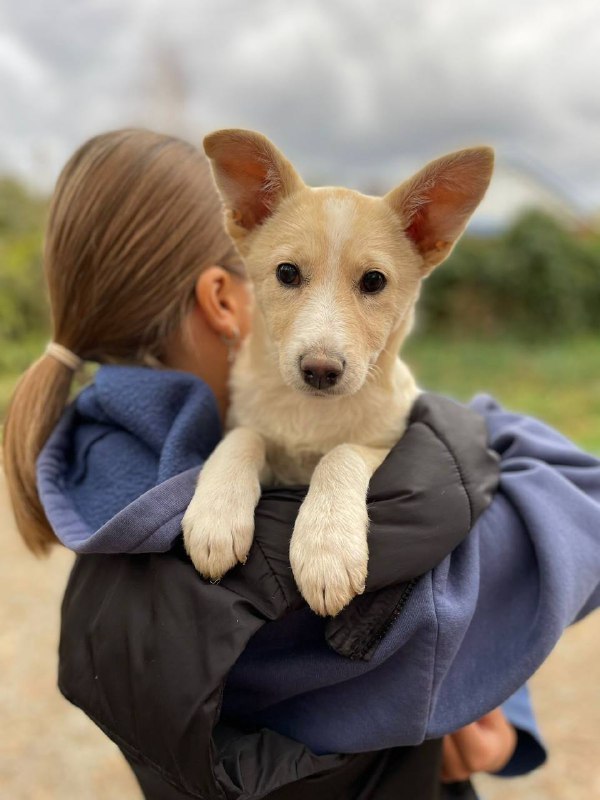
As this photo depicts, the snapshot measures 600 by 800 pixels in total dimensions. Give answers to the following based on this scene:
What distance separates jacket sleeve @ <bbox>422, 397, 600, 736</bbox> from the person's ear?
1.12 m

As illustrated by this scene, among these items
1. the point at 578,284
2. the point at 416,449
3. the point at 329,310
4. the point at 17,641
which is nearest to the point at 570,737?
the point at 416,449

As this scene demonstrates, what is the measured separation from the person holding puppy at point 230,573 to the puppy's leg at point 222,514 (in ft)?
0.13

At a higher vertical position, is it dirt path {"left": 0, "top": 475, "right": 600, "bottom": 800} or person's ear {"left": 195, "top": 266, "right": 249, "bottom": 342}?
person's ear {"left": 195, "top": 266, "right": 249, "bottom": 342}

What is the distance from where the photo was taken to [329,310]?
203cm

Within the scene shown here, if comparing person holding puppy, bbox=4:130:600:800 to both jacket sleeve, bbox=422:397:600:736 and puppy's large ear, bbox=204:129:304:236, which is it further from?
puppy's large ear, bbox=204:129:304:236

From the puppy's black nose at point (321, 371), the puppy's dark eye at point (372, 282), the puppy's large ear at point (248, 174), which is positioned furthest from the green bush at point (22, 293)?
the puppy's black nose at point (321, 371)

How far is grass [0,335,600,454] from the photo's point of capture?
11.0m

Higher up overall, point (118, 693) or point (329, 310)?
point (329, 310)

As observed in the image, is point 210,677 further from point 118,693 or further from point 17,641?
point 17,641

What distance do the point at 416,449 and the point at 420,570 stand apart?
0.37 metres

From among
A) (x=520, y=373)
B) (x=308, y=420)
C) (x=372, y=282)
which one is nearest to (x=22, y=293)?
(x=520, y=373)

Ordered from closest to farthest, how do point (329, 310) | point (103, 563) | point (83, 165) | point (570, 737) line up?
point (103, 563)
point (329, 310)
point (83, 165)
point (570, 737)

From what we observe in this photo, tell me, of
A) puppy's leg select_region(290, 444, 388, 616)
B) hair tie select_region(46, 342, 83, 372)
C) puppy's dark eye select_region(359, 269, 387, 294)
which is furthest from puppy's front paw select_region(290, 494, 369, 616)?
hair tie select_region(46, 342, 83, 372)

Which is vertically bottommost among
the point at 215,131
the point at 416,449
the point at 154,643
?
the point at 154,643
